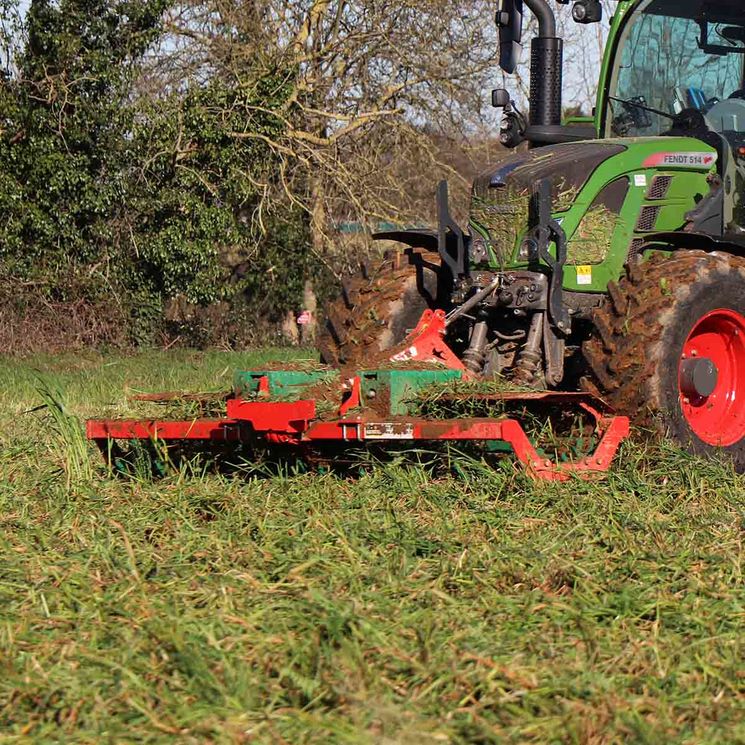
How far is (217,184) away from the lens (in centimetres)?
1817

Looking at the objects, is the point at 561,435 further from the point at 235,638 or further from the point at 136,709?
the point at 136,709

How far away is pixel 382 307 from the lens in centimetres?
732

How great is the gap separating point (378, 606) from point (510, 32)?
382 cm

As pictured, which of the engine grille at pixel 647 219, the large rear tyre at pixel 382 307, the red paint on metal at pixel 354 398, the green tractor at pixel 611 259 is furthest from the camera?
the large rear tyre at pixel 382 307

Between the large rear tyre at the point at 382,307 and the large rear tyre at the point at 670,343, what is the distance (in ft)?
4.12

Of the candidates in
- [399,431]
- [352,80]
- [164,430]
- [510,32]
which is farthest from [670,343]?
[352,80]

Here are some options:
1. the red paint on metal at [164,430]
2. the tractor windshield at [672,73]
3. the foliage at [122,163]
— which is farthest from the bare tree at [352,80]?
the red paint on metal at [164,430]

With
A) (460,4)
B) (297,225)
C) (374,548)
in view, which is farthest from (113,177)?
(374,548)

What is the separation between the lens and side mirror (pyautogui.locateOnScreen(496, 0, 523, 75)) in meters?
6.79

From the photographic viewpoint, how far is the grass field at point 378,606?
10.8ft

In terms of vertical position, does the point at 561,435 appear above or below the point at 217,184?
below

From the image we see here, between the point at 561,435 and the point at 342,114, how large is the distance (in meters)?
13.9

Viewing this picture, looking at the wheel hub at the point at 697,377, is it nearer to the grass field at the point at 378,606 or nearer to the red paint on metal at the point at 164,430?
the grass field at the point at 378,606

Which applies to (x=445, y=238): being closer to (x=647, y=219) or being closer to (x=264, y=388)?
(x=647, y=219)
